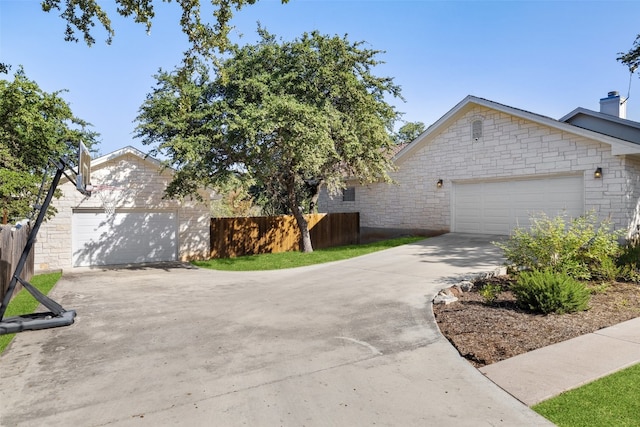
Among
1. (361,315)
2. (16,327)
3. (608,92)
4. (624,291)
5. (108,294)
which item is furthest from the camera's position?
(608,92)

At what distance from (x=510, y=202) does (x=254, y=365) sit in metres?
12.8

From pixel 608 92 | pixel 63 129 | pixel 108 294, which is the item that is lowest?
pixel 108 294

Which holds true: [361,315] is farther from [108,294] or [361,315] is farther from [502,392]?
[108,294]

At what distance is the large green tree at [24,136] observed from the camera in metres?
10.8

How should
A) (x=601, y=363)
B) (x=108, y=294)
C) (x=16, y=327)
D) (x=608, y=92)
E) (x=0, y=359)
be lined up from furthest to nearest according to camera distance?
1. (x=608, y=92)
2. (x=108, y=294)
3. (x=16, y=327)
4. (x=0, y=359)
5. (x=601, y=363)

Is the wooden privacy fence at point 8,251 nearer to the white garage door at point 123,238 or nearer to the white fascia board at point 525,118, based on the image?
the white garage door at point 123,238

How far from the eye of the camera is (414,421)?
10.0 feet

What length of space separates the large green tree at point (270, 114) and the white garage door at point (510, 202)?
15.2ft

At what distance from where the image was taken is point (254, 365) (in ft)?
14.0

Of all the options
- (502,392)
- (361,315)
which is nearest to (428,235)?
(361,315)

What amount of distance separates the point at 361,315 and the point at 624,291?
5.31 m

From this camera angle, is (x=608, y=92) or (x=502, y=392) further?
(x=608, y=92)

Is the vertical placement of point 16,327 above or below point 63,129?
below

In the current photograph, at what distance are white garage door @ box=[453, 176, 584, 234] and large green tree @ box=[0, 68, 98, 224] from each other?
1464 centimetres
